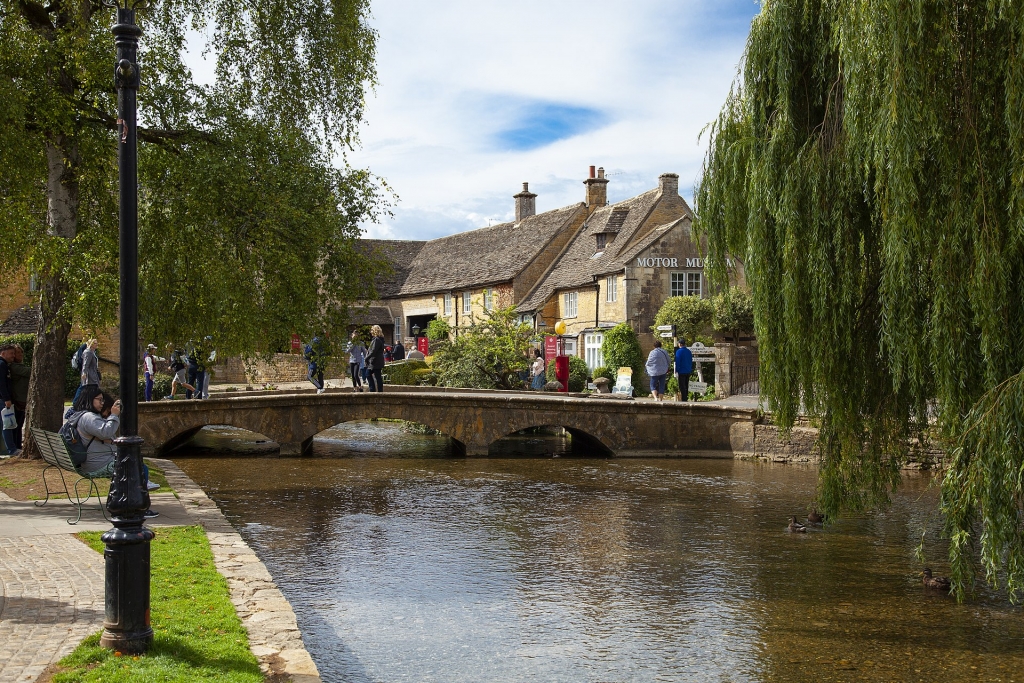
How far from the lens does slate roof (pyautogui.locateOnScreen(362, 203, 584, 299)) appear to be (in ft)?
156

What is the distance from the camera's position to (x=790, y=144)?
11734 mm

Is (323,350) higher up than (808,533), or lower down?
higher up

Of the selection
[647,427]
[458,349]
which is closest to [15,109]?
[647,427]

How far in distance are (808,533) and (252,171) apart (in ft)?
32.8

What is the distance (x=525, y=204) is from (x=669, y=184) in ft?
48.5

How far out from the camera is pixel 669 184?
40.9 meters

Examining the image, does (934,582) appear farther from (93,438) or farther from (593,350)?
(593,350)

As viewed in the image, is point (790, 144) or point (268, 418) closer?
point (790, 144)

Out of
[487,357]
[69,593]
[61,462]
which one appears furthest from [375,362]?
[69,593]

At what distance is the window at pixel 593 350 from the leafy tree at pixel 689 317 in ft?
12.6

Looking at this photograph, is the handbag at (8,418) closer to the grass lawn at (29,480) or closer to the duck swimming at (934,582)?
the grass lawn at (29,480)

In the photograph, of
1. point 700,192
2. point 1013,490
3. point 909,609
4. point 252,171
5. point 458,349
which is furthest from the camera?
point 458,349

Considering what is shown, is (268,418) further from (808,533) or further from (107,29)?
(808,533)

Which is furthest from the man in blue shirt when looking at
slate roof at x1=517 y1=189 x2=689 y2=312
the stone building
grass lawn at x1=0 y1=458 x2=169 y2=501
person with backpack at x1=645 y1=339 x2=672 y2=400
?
grass lawn at x1=0 y1=458 x2=169 y2=501
